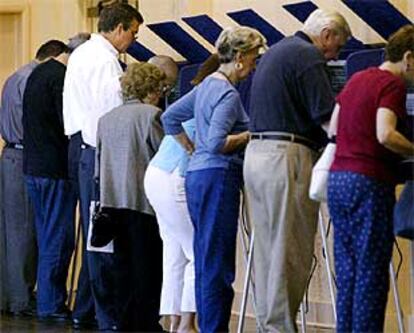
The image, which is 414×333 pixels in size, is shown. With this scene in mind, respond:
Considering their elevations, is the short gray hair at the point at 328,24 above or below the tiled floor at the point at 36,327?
above

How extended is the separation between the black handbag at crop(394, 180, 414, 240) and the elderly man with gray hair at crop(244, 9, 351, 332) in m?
0.79

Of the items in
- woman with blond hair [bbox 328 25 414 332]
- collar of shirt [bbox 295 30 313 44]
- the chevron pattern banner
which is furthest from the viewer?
the chevron pattern banner

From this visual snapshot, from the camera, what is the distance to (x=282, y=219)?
598 cm

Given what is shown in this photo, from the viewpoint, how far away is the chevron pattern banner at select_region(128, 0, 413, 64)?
22.1ft

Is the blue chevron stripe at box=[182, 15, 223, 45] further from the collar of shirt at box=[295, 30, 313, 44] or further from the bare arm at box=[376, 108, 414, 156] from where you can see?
the bare arm at box=[376, 108, 414, 156]

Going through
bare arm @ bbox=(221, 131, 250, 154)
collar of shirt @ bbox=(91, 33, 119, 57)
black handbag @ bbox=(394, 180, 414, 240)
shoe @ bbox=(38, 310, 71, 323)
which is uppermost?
collar of shirt @ bbox=(91, 33, 119, 57)

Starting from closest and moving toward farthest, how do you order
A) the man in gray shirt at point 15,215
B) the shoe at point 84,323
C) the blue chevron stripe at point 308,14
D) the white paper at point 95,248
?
the blue chevron stripe at point 308,14
the white paper at point 95,248
the shoe at point 84,323
the man in gray shirt at point 15,215

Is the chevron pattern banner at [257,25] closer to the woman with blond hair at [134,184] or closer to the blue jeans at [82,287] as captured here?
the woman with blond hair at [134,184]

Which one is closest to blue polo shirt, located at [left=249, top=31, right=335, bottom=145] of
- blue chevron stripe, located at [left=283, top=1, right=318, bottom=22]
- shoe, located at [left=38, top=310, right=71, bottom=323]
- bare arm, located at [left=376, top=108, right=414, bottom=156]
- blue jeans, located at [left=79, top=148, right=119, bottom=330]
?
bare arm, located at [left=376, top=108, right=414, bottom=156]

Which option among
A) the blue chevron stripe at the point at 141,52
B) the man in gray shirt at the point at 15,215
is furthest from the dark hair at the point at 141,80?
the blue chevron stripe at the point at 141,52

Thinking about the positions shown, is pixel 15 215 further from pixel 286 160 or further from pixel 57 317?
pixel 286 160

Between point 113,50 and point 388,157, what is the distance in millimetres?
2789

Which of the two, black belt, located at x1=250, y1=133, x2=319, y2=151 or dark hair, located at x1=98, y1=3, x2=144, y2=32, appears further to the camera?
dark hair, located at x1=98, y1=3, x2=144, y2=32

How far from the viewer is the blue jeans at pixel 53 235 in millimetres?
8266
